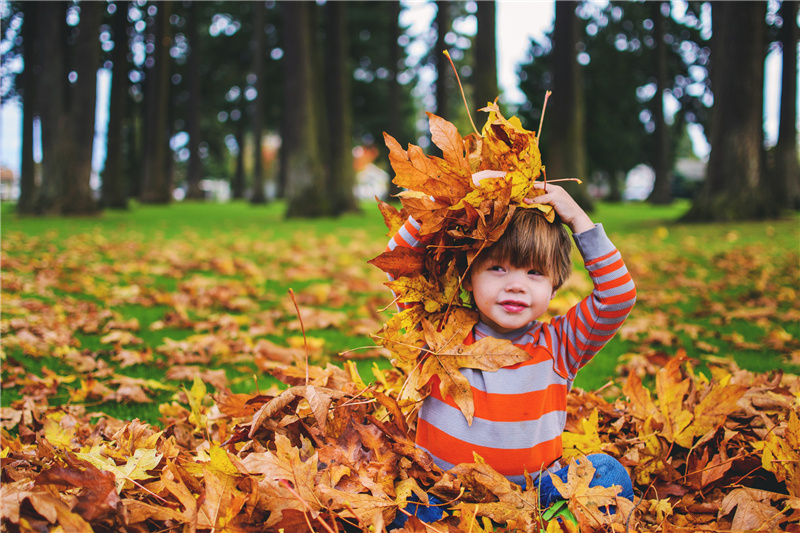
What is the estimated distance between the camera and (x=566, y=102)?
15.3 m

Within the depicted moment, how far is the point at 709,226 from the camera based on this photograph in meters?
10.5

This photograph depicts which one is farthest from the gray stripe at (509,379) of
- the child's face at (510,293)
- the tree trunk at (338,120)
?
the tree trunk at (338,120)

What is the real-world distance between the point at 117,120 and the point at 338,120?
734cm

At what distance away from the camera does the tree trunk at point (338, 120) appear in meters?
16.8

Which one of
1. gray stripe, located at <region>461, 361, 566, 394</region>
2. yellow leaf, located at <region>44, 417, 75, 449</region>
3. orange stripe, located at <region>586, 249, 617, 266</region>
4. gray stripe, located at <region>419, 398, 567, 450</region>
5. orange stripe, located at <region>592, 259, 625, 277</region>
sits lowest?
yellow leaf, located at <region>44, 417, 75, 449</region>

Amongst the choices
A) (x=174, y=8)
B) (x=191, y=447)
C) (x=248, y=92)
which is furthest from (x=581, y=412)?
(x=248, y=92)

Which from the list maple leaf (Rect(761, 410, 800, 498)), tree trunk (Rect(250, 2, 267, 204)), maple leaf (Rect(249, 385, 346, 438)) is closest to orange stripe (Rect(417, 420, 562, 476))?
maple leaf (Rect(249, 385, 346, 438))

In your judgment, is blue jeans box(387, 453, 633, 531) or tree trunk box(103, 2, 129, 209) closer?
blue jeans box(387, 453, 633, 531)

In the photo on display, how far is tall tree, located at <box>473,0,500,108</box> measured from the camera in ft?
44.2

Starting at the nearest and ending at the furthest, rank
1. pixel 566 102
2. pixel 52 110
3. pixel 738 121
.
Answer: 1. pixel 738 121
2. pixel 52 110
3. pixel 566 102

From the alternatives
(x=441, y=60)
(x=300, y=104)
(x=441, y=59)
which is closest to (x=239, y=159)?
(x=441, y=59)

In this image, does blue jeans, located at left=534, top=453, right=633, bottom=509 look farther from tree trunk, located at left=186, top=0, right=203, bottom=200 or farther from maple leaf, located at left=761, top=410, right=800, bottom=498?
tree trunk, located at left=186, top=0, right=203, bottom=200

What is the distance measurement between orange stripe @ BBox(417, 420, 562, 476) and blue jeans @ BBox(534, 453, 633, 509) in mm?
54

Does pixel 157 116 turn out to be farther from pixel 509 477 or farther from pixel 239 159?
pixel 509 477
